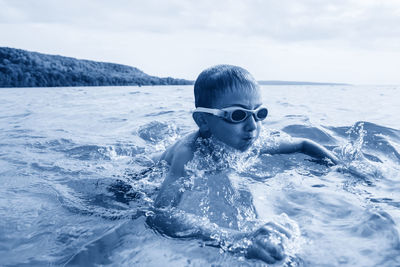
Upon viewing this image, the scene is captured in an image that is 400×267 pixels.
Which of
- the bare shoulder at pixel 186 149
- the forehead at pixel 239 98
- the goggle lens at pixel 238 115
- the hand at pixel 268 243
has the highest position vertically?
the forehead at pixel 239 98

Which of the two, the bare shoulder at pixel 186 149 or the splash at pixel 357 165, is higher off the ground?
the bare shoulder at pixel 186 149

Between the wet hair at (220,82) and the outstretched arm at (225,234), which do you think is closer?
the outstretched arm at (225,234)

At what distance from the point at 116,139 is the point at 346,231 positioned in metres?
4.71

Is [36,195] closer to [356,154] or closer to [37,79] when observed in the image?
[356,154]

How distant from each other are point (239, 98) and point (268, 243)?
4.77 ft

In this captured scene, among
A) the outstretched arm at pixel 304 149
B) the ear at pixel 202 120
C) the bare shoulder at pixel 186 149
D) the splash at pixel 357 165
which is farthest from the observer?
the outstretched arm at pixel 304 149

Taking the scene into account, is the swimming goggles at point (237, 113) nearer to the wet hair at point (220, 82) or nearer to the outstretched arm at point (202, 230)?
the wet hair at point (220, 82)

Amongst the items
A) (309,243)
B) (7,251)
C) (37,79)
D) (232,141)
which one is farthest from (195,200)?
(37,79)

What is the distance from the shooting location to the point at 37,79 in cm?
4278

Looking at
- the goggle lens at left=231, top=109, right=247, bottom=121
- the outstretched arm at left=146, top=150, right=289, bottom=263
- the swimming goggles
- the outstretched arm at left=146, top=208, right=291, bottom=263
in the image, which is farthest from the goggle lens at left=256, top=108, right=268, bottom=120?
the outstretched arm at left=146, top=208, right=291, bottom=263

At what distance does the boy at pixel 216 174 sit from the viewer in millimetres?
2352

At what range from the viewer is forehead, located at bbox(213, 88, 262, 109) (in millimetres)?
3068

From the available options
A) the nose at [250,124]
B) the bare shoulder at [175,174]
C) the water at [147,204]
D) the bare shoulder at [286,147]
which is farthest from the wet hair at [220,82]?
the bare shoulder at [286,147]

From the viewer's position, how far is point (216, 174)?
365 centimetres
